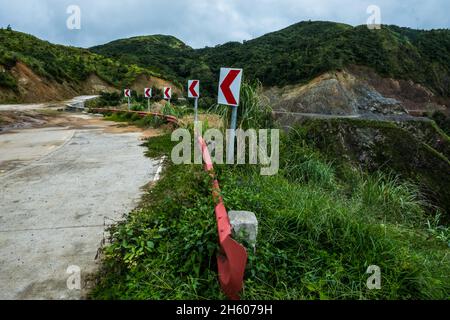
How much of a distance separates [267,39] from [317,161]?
88506 millimetres

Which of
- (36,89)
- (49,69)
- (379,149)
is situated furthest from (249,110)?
(49,69)

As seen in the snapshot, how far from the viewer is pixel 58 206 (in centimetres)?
512

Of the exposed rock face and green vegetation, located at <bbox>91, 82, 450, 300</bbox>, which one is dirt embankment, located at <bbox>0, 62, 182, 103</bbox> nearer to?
the exposed rock face

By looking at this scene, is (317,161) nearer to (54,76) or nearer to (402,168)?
(402,168)

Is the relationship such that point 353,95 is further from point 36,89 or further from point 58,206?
point 36,89

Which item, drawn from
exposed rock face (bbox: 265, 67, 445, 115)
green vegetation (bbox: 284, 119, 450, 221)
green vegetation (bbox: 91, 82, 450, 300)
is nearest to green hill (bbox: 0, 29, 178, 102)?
exposed rock face (bbox: 265, 67, 445, 115)

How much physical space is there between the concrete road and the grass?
0.46 meters

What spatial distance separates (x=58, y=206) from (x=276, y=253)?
374cm

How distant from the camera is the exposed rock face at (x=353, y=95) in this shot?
3148 cm

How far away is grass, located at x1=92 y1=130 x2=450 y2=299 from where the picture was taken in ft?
9.43

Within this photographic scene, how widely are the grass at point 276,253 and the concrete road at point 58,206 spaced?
459 mm

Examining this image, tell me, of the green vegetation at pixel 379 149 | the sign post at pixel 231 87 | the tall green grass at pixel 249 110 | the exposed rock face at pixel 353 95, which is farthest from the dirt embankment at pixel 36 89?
the sign post at pixel 231 87
